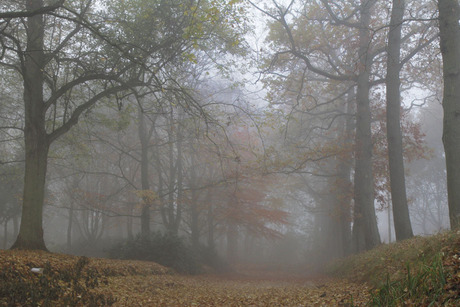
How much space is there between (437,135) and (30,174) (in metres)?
31.6

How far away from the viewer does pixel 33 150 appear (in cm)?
870

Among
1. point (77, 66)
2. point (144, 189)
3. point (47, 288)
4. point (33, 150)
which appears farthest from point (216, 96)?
point (47, 288)

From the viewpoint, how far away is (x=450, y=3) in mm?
7148

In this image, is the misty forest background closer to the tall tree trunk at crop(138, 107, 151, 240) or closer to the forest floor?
the tall tree trunk at crop(138, 107, 151, 240)

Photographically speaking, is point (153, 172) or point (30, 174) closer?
point (30, 174)

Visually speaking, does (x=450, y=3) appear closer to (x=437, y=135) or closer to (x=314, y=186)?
(x=314, y=186)

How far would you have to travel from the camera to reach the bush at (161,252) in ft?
46.2

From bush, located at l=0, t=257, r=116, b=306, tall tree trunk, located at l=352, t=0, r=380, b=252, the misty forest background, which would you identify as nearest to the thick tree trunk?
the misty forest background

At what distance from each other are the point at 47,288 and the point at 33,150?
4.81 metres

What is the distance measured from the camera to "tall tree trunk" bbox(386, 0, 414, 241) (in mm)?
10000

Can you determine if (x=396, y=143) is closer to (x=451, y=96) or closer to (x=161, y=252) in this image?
(x=451, y=96)

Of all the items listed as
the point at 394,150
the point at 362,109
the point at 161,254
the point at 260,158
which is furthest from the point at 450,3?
the point at 161,254

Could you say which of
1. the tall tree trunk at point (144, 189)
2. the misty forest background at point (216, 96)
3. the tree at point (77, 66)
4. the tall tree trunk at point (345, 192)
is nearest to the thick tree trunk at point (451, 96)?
the misty forest background at point (216, 96)

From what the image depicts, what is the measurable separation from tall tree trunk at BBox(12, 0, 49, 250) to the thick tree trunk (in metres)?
9.04
